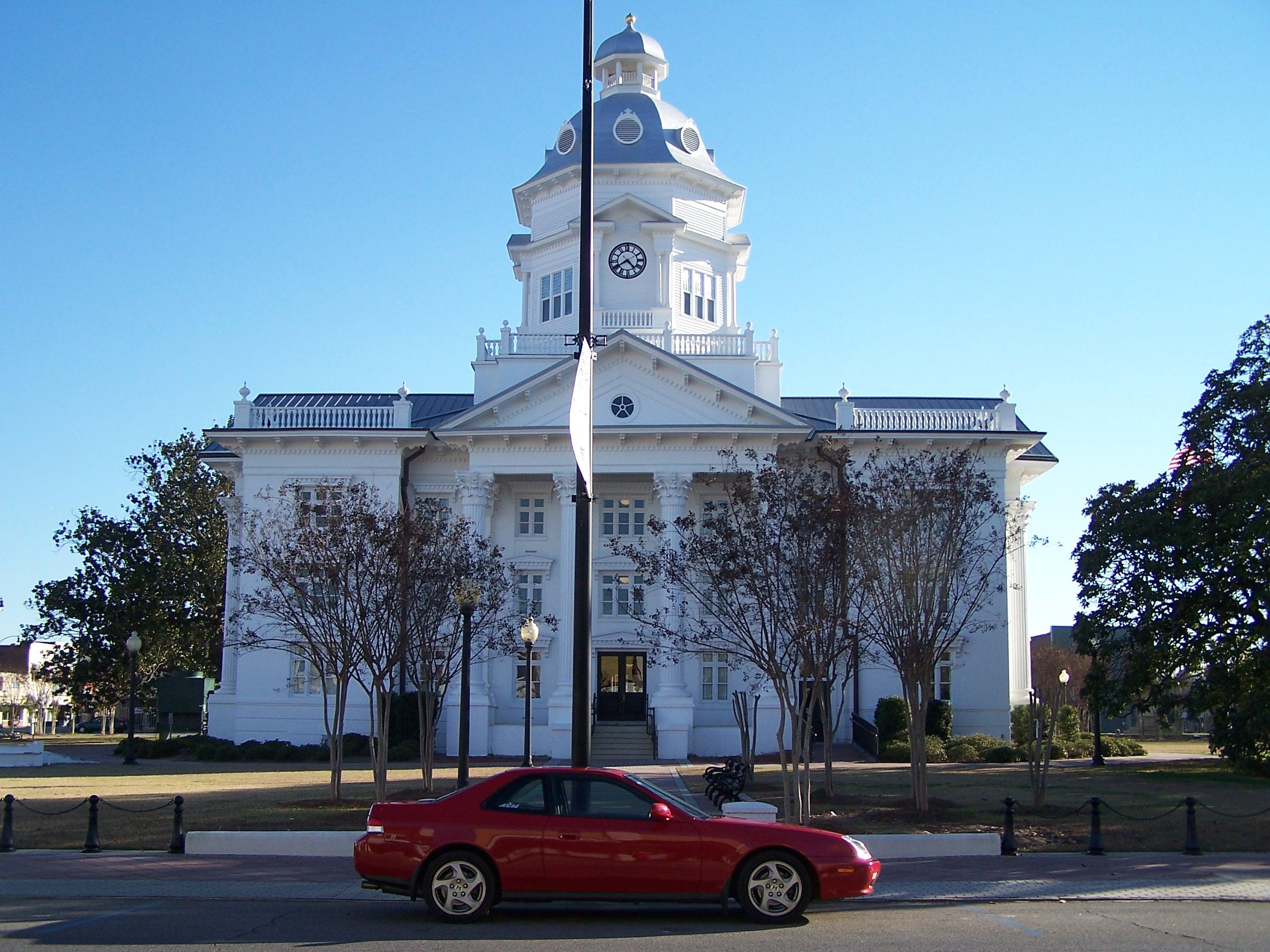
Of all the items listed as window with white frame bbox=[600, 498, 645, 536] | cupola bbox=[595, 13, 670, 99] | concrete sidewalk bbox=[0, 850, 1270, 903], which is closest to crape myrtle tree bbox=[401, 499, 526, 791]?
concrete sidewalk bbox=[0, 850, 1270, 903]

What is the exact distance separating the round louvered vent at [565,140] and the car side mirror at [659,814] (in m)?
38.8

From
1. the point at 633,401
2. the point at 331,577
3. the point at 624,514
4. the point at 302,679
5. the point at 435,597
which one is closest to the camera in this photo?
the point at 331,577

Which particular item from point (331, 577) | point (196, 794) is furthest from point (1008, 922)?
point (196, 794)

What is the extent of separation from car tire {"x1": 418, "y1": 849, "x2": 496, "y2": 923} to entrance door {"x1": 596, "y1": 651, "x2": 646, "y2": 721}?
28784 mm

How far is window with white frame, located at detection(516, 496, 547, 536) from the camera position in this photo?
4147cm

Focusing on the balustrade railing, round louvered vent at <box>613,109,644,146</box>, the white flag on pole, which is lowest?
the white flag on pole

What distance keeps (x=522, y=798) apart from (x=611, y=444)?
89.8ft

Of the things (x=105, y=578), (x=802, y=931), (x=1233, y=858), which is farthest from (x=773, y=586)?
(x=105, y=578)

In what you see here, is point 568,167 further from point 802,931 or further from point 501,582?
point 802,931

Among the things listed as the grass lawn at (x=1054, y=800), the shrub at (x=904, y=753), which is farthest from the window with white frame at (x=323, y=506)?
the shrub at (x=904, y=753)

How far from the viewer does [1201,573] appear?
31.7m

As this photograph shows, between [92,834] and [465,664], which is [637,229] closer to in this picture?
[465,664]

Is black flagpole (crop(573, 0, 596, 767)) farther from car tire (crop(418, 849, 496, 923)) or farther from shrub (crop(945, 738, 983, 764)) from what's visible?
shrub (crop(945, 738, 983, 764))

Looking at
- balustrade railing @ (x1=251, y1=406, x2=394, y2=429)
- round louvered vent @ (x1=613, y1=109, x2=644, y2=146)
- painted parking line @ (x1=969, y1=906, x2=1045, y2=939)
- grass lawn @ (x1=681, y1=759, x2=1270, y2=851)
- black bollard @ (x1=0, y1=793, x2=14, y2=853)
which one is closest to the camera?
painted parking line @ (x1=969, y1=906, x2=1045, y2=939)
